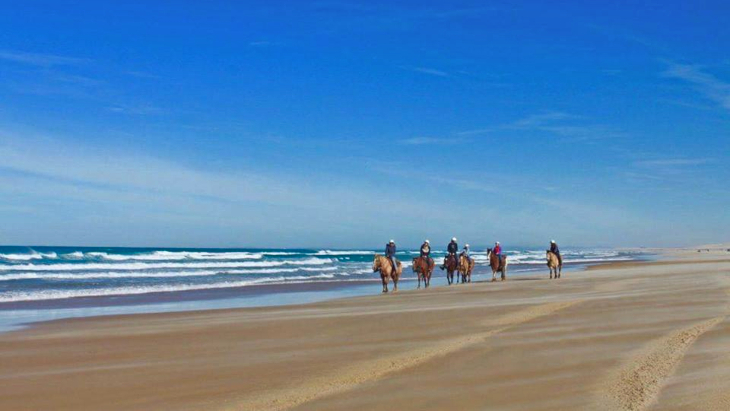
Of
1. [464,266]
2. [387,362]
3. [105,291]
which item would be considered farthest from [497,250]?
[387,362]

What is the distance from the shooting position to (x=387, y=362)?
8094mm

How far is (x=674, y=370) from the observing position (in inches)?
277

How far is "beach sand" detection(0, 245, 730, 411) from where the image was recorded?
20.5ft

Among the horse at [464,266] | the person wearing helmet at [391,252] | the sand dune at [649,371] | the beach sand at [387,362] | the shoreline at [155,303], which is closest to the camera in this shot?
the sand dune at [649,371]

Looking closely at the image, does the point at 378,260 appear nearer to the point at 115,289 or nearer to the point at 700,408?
the point at 115,289

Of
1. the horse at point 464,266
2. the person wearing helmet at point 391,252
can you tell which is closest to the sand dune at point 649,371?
the person wearing helmet at point 391,252

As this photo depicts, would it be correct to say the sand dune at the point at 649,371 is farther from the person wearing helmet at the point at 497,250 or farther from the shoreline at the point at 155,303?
the person wearing helmet at the point at 497,250

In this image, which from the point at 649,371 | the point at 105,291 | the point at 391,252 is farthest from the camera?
the point at 391,252

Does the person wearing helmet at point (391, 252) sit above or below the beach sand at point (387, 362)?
above

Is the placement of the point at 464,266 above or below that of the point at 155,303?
above

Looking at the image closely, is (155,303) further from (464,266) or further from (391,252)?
(464,266)

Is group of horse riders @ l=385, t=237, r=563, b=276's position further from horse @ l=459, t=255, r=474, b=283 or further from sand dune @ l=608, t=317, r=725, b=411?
sand dune @ l=608, t=317, r=725, b=411

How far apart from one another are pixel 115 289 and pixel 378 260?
9155 mm

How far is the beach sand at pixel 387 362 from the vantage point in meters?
6.25
